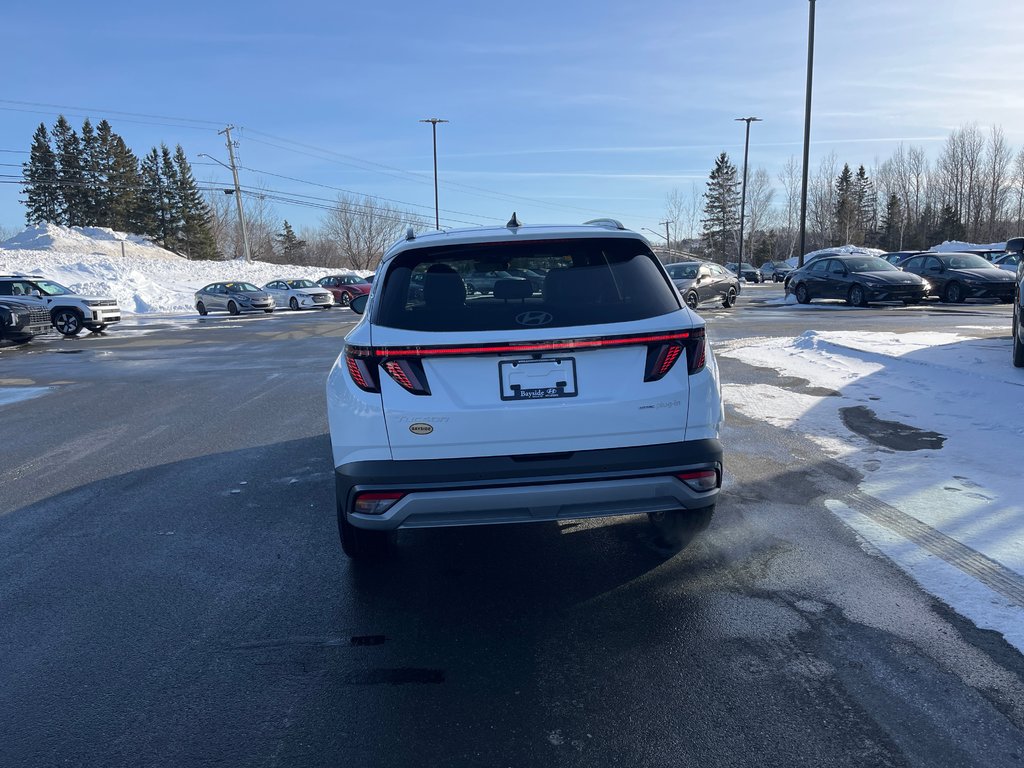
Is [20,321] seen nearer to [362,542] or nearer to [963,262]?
[362,542]

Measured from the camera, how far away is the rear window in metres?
3.42

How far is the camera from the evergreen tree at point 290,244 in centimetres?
10075

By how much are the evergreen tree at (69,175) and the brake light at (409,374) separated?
9259 centimetres

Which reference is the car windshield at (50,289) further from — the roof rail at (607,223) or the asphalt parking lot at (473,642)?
the roof rail at (607,223)

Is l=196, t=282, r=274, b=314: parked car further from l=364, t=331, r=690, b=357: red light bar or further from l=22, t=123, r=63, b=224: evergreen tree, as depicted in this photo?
l=22, t=123, r=63, b=224: evergreen tree

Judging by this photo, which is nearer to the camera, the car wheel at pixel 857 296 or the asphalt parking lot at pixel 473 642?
the asphalt parking lot at pixel 473 642

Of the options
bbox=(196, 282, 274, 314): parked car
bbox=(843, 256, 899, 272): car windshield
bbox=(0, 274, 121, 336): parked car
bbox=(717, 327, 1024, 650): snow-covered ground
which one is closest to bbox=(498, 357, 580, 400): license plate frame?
bbox=(717, 327, 1024, 650): snow-covered ground

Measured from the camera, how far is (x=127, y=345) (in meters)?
18.4

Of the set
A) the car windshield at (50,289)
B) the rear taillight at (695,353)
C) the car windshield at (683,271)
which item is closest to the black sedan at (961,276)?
the car windshield at (683,271)

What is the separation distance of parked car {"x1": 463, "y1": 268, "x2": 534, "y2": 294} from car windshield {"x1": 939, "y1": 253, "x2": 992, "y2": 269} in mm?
24017

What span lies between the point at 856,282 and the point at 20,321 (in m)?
23.6

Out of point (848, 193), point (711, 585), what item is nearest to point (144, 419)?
point (711, 585)

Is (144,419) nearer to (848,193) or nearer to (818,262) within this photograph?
(818,262)

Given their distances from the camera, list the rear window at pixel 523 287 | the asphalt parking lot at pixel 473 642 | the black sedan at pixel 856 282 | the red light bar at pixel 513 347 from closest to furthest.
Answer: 1. the asphalt parking lot at pixel 473 642
2. the red light bar at pixel 513 347
3. the rear window at pixel 523 287
4. the black sedan at pixel 856 282
